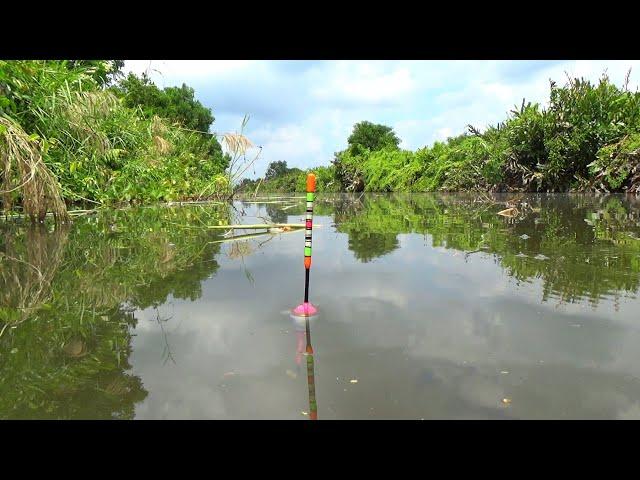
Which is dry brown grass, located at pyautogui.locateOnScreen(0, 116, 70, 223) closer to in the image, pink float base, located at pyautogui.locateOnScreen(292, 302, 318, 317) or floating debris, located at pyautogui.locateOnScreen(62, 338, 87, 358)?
floating debris, located at pyautogui.locateOnScreen(62, 338, 87, 358)

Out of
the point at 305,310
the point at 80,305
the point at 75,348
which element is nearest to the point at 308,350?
the point at 305,310

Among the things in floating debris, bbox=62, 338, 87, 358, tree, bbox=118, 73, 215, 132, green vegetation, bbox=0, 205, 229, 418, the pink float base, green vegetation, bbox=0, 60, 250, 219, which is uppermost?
tree, bbox=118, 73, 215, 132

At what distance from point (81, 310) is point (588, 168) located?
18.8 metres

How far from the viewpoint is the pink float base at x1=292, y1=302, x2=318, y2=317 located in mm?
2863

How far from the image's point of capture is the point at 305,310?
2.87 metres

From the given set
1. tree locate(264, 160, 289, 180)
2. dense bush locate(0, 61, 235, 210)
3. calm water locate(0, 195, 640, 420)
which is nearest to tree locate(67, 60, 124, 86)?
dense bush locate(0, 61, 235, 210)

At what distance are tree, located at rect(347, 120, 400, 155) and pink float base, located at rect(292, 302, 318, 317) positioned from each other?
1980 inches

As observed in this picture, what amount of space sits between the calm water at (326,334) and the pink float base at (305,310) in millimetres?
74

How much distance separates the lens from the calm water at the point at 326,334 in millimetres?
1734

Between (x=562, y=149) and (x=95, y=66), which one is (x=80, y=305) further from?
(x=562, y=149)
